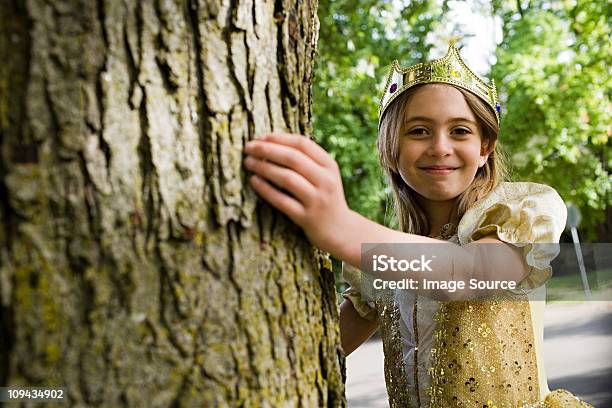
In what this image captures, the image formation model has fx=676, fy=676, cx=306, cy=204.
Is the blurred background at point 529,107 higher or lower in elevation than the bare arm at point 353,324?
higher

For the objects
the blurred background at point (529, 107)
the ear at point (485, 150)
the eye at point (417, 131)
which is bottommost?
the ear at point (485, 150)

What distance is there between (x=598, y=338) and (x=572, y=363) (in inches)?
28.5

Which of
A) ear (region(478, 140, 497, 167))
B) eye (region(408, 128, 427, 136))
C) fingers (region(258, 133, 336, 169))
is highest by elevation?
eye (region(408, 128, 427, 136))

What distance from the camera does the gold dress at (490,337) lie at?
1567mm

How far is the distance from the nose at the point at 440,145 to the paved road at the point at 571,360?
5511 millimetres

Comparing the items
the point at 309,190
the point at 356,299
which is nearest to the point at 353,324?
the point at 356,299

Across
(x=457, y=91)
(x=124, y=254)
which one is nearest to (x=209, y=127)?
(x=124, y=254)

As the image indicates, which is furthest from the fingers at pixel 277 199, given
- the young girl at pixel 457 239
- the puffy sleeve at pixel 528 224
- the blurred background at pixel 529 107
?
the blurred background at pixel 529 107

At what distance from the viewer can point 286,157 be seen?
3.36 feet

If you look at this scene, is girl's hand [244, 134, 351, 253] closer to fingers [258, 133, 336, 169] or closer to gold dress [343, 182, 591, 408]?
fingers [258, 133, 336, 169]

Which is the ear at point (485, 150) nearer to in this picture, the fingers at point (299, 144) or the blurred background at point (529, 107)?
the fingers at point (299, 144)

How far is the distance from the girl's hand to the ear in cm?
97

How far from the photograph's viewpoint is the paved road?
23.4ft

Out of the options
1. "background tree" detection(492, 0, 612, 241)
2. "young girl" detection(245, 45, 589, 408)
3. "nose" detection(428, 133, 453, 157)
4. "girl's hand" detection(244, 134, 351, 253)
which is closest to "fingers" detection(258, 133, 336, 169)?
"girl's hand" detection(244, 134, 351, 253)
